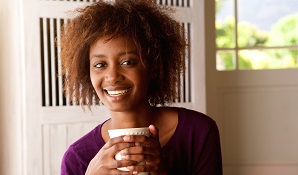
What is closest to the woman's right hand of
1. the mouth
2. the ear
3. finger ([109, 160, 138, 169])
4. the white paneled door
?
finger ([109, 160, 138, 169])

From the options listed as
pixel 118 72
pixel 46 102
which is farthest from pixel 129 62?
pixel 46 102

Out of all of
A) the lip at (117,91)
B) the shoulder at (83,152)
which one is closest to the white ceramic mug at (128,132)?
the lip at (117,91)

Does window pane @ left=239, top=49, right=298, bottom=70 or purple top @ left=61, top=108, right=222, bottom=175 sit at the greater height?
window pane @ left=239, top=49, right=298, bottom=70

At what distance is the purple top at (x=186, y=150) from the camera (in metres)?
1.04

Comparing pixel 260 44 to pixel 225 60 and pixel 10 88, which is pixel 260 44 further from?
pixel 10 88

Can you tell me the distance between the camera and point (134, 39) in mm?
969

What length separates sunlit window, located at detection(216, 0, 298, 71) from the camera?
3.33m

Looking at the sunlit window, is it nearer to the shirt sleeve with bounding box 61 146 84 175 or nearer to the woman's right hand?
the shirt sleeve with bounding box 61 146 84 175

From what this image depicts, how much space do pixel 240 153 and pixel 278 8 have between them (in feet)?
3.44

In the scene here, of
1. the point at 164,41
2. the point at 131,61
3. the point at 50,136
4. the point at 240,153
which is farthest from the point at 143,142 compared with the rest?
the point at 240,153

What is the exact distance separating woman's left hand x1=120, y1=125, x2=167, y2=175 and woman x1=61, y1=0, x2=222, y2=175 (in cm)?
2

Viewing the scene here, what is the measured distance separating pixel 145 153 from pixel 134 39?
0.83 feet

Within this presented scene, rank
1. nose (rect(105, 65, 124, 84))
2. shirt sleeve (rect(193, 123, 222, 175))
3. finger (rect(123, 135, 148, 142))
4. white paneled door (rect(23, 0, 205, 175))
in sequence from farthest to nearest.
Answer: white paneled door (rect(23, 0, 205, 175)), shirt sleeve (rect(193, 123, 222, 175)), nose (rect(105, 65, 124, 84)), finger (rect(123, 135, 148, 142))

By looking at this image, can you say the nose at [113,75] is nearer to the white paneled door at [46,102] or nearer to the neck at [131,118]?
the neck at [131,118]
